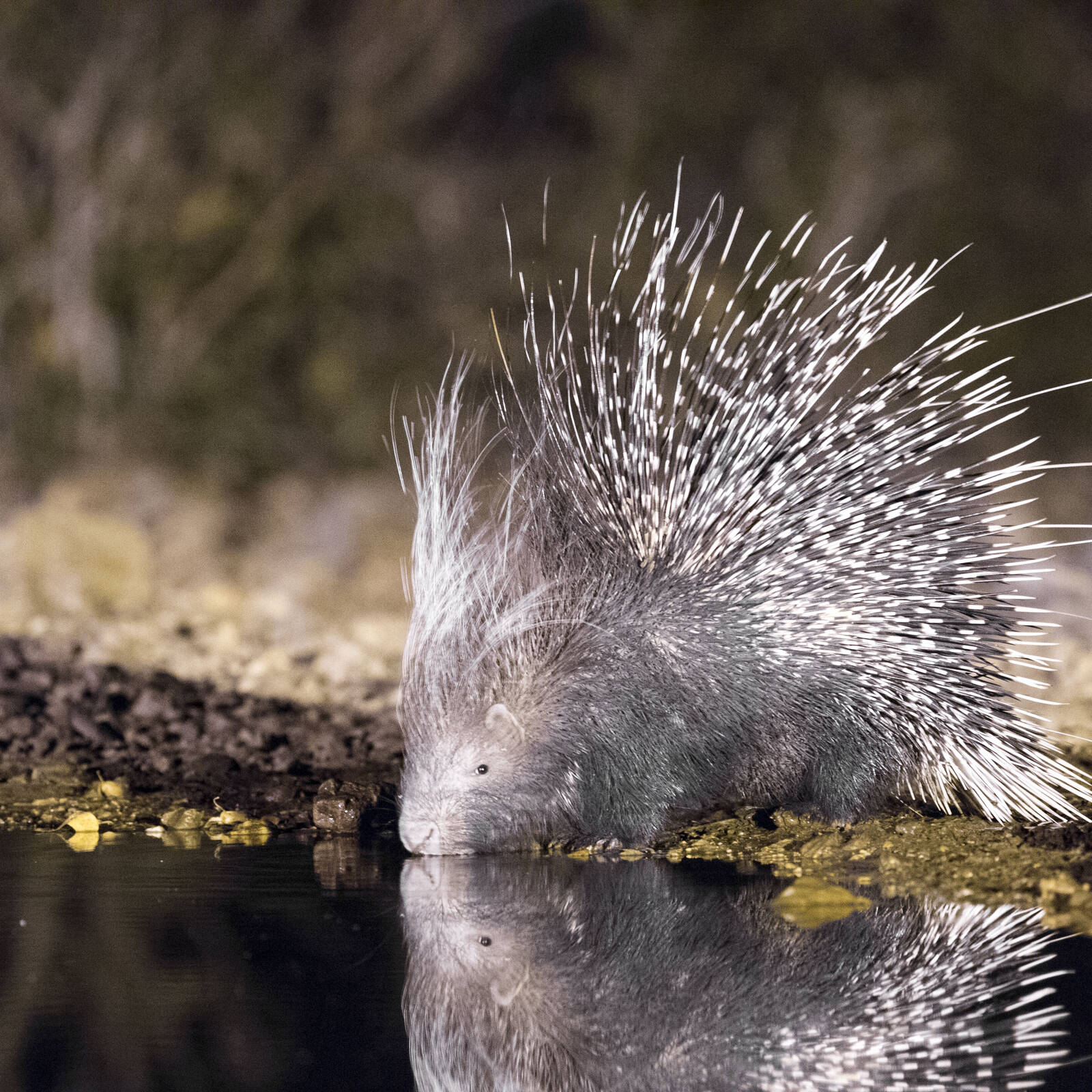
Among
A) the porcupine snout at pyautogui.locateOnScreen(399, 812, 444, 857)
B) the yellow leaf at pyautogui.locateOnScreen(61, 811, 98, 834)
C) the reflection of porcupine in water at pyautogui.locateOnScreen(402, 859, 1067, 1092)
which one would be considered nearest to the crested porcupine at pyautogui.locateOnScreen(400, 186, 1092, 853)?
the porcupine snout at pyautogui.locateOnScreen(399, 812, 444, 857)

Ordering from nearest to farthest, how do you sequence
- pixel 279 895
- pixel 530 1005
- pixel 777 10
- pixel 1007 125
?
1. pixel 530 1005
2. pixel 279 895
3. pixel 777 10
4. pixel 1007 125

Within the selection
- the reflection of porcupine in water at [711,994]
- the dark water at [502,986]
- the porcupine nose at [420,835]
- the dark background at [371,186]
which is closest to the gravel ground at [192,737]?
the porcupine nose at [420,835]

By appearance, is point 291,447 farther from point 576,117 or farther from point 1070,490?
point 1070,490

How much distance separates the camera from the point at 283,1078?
2.23 meters

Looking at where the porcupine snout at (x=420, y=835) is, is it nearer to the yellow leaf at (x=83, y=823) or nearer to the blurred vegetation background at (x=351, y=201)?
the yellow leaf at (x=83, y=823)

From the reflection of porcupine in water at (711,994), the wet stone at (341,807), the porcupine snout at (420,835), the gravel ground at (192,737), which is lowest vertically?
the reflection of porcupine in water at (711,994)

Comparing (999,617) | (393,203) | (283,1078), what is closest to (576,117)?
(393,203)

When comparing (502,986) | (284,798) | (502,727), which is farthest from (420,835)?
(502,986)

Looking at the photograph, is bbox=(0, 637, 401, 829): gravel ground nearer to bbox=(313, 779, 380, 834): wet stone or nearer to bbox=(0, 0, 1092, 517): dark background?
bbox=(313, 779, 380, 834): wet stone

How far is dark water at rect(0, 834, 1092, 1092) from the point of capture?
231 centimetres

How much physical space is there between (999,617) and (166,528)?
21.3ft

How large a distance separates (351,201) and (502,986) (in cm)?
1046

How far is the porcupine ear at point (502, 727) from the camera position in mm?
4055

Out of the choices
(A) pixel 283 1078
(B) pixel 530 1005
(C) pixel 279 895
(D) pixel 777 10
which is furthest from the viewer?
(D) pixel 777 10
